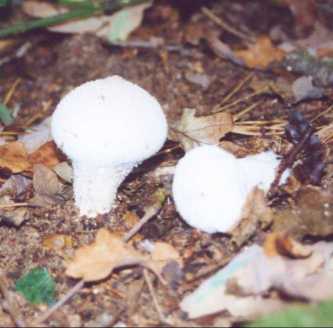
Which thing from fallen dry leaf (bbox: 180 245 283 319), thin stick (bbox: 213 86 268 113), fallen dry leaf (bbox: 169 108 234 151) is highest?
fallen dry leaf (bbox: 169 108 234 151)

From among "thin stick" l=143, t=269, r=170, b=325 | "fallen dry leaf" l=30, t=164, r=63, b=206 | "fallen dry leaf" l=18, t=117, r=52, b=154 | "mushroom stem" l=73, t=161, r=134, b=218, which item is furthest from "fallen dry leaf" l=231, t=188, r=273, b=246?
"fallen dry leaf" l=18, t=117, r=52, b=154

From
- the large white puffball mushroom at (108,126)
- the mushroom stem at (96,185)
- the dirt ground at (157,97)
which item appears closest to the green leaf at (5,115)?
the dirt ground at (157,97)

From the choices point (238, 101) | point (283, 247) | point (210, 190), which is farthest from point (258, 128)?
point (283, 247)

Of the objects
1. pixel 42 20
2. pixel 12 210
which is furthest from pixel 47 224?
pixel 42 20

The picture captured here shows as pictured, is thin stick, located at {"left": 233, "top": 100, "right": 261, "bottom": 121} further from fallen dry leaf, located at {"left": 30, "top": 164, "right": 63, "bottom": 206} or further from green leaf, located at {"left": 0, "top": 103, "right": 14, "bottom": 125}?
green leaf, located at {"left": 0, "top": 103, "right": 14, "bottom": 125}

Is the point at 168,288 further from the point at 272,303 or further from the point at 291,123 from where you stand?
the point at 291,123

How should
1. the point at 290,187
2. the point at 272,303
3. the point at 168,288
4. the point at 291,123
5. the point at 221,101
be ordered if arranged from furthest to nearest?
the point at 221,101, the point at 291,123, the point at 290,187, the point at 168,288, the point at 272,303

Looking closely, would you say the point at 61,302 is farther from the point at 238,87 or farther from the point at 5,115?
the point at 238,87
